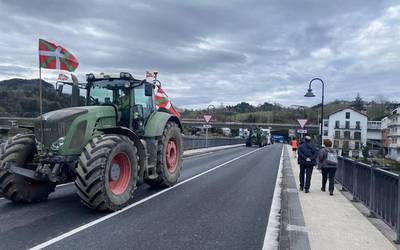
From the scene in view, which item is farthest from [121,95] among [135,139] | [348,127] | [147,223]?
[348,127]

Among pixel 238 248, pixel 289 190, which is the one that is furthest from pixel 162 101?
pixel 238 248

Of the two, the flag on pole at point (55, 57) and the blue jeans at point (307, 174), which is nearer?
the flag on pole at point (55, 57)

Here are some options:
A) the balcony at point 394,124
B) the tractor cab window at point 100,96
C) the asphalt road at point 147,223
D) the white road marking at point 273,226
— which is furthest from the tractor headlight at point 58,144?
the balcony at point 394,124

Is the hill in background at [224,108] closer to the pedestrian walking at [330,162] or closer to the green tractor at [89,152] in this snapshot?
the green tractor at [89,152]

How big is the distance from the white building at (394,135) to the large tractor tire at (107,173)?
96.6 metres

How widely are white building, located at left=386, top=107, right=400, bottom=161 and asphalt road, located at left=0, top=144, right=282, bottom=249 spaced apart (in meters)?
95.1

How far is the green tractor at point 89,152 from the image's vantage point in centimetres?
845

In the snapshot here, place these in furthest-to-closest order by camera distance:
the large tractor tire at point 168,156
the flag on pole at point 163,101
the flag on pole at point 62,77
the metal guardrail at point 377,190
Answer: the flag on pole at point 163,101
the large tractor tire at point 168,156
the flag on pole at point 62,77
the metal guardrail at point 377,190

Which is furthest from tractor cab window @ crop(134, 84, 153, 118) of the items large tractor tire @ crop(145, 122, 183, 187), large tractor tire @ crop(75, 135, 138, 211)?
large tractor tire @ crop(75, 135, 138, 211)

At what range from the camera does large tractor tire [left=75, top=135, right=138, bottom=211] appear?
8.28 meters

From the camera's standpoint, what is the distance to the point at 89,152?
8477 mm

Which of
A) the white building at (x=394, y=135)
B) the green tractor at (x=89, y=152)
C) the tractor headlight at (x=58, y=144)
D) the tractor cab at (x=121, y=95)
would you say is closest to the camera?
the green tractor at (x=89, y=152)

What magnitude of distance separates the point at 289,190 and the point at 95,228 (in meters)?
7.32

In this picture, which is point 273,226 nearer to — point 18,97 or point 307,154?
point 307,154
